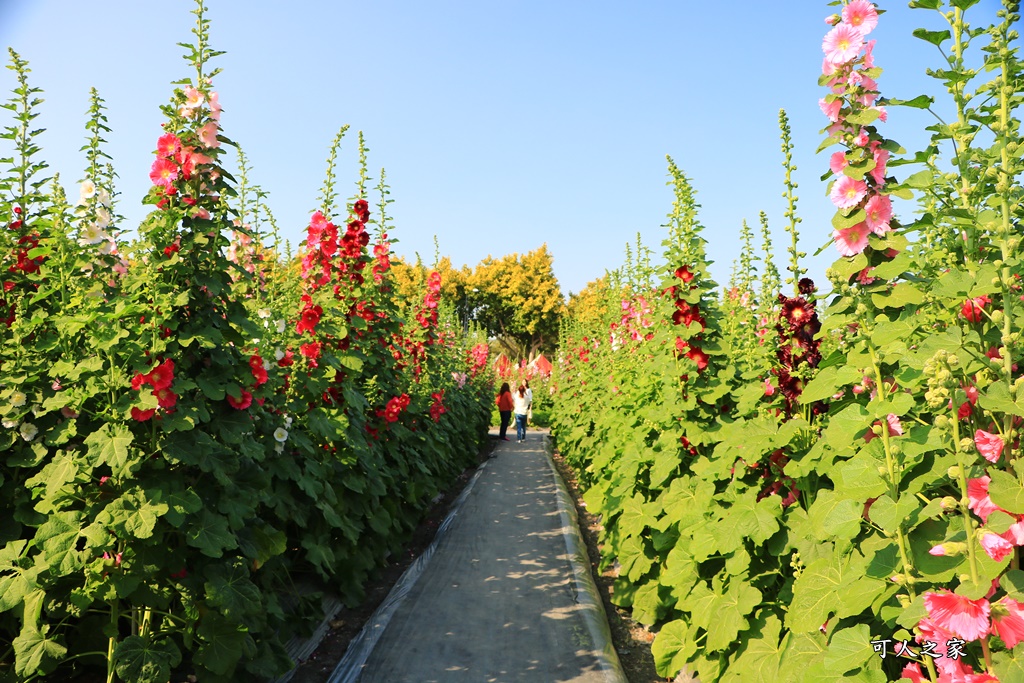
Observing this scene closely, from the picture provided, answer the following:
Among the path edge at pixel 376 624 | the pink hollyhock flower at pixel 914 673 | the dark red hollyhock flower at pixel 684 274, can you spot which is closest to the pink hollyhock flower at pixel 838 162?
the pink hollyhock flower at pixel 914 673

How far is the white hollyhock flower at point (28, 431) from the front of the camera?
2.74 meters

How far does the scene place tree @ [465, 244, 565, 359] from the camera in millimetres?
43344

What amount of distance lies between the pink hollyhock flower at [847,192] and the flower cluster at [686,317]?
179cm

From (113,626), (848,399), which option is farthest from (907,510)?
(113,626)

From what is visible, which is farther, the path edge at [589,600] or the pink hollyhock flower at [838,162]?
the path edge at [589,600]

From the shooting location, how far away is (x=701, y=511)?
11.1 feet

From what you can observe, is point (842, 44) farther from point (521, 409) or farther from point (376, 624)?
point (521, 409)

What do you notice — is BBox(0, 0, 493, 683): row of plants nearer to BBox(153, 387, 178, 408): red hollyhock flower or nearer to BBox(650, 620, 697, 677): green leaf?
BBox(153, 387, 178, 408): red hollyhock flower

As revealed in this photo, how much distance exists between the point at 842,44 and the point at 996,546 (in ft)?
5.32

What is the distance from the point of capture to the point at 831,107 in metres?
2.24

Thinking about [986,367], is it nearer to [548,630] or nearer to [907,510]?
[907,510]

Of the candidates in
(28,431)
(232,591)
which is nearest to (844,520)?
(232,591)

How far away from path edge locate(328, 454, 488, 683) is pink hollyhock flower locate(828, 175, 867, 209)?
3509mm

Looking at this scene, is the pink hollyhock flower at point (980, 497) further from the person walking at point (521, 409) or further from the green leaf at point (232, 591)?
the person walking at point (521, 409)
